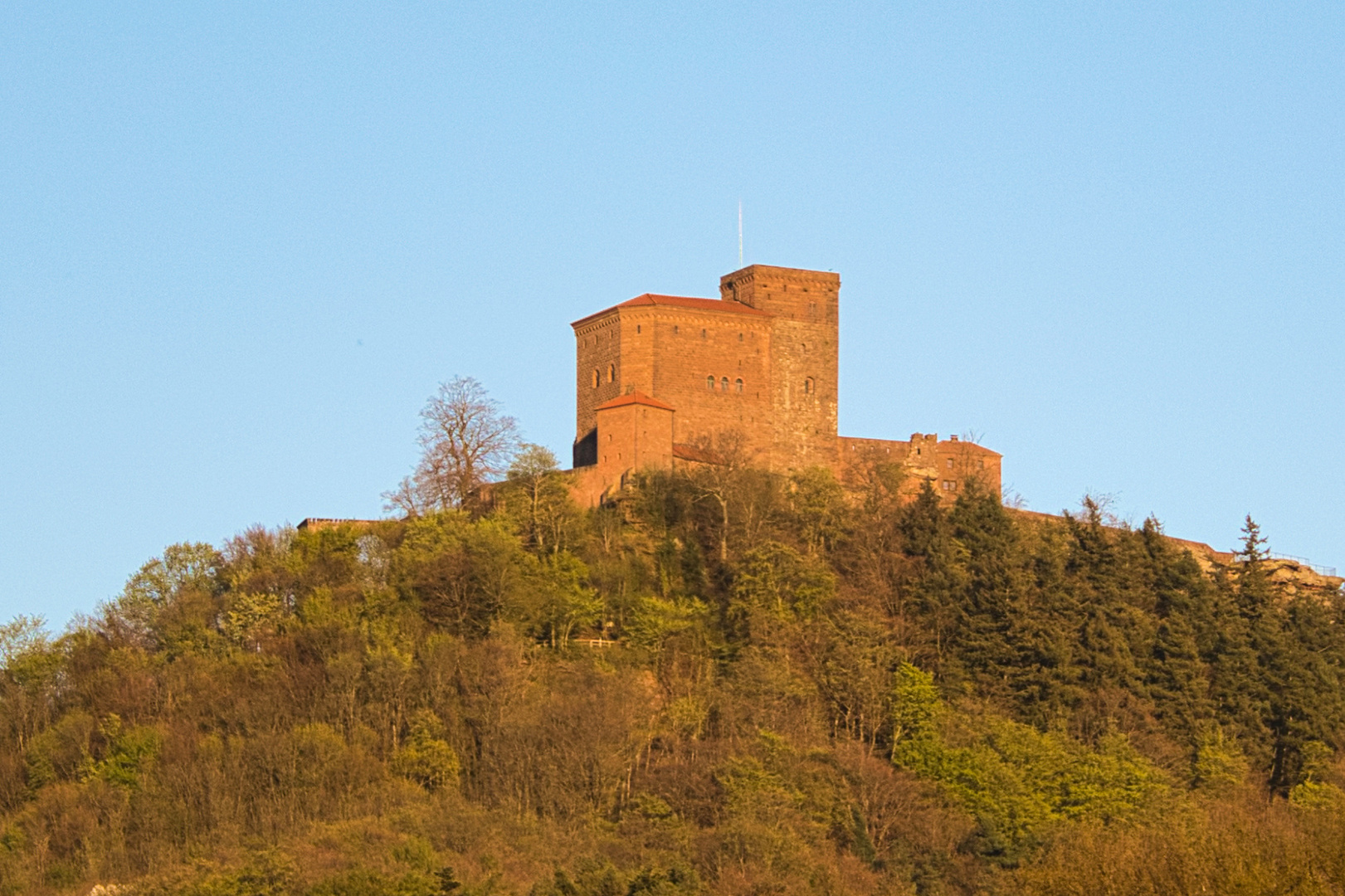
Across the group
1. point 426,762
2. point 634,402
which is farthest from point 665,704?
point 634,402

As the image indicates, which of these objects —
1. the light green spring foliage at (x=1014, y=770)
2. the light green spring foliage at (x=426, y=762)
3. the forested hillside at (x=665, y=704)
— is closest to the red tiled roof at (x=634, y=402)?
the forested hillside at (x=665, y=704)

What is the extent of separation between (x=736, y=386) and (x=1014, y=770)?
17727 millimetres

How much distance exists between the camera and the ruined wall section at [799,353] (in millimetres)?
66125

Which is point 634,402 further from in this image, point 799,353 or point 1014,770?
point 1014,770

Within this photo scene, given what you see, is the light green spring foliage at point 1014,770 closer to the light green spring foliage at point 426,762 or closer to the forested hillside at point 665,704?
the forested hillside at point 665,704

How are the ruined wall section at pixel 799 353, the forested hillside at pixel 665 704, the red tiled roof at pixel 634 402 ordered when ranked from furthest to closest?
the ruined wall section at pixel 799 353, the red tiled roof at pixel 634 402, the forested hillside at pixel 665 704

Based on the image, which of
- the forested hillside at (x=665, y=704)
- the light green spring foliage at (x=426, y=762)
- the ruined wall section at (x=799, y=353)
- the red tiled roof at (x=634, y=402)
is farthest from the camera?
the ruined wall section at (x=799, y=353)

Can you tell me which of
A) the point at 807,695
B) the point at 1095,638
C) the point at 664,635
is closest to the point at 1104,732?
the point at 1095,638

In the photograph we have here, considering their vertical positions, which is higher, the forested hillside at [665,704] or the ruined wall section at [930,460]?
the ruined wall section at [930,460]

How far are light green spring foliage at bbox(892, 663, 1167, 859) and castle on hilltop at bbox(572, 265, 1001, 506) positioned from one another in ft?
38.6

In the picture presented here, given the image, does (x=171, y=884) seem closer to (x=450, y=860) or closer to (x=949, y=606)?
(x=450, y=860)

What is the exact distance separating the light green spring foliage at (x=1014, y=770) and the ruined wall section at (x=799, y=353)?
539 inches

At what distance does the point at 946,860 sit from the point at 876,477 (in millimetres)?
18871

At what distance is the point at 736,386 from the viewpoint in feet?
216
